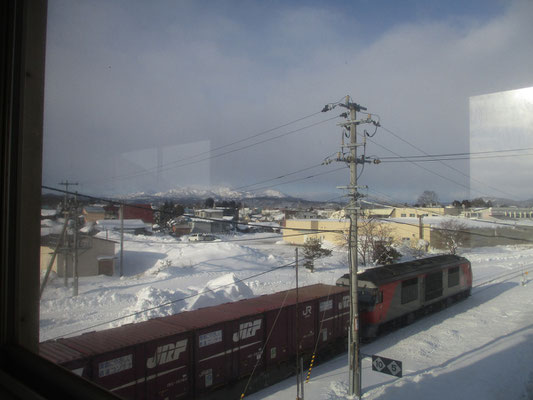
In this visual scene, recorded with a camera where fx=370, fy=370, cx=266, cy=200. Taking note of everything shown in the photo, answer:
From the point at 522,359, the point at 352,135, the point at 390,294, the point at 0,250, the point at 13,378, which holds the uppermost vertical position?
the point at 352,135

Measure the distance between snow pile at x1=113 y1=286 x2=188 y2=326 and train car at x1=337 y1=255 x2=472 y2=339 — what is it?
16.9 ft

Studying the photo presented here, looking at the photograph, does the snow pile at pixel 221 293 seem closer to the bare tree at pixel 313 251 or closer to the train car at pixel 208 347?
the train car at pixel 208 347

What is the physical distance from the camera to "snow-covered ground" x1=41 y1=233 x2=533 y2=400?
3.83 meters

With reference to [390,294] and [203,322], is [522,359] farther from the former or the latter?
[390,294]

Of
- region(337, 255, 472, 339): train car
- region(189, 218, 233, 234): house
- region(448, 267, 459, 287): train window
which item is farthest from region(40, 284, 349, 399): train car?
region(448, 267, 459, 287): train window

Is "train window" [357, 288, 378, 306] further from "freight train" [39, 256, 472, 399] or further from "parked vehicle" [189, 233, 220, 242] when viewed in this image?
"parked vehicle" [189, 233, 220, 242]

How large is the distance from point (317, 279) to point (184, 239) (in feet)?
37.4

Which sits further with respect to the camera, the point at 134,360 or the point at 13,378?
the point at 134,360

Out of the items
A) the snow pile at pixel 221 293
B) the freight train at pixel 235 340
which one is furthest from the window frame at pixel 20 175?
the snow pile at pixel 221 293

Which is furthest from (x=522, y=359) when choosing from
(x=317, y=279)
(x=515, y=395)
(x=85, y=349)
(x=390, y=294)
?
(x=317, y=279)

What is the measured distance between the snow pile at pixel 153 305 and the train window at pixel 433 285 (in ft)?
23.8

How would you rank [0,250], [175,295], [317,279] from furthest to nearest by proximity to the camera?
[317,279], [175,295], [0,250]

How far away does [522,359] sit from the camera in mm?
3322

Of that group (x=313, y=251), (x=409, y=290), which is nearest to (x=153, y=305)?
(x=409, y=290)
